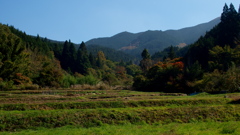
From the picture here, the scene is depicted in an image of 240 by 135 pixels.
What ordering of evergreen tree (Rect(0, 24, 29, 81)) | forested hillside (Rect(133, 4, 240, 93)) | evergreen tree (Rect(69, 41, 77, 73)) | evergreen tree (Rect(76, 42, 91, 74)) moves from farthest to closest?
evergreen tree (Rect(69, 41, 77, 73)), evergreen tree (Rect(76, 42, 91, 74)), evergreen tree (Rect(0, 24, 29, 81)), forested hillside (Rect(133, 4, 240, 93))

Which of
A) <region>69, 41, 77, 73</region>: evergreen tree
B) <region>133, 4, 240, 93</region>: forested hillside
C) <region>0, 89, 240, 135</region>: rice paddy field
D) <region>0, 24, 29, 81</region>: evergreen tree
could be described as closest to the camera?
<region>0, 89, 240, 135</region>: rice paddy field

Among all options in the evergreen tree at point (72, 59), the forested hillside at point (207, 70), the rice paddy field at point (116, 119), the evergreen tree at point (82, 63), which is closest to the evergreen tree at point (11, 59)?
the forested hillside at point (207, 70)

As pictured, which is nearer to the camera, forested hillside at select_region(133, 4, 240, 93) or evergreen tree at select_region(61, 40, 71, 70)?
forested hillside at select_region(133, 4, 240, 93)

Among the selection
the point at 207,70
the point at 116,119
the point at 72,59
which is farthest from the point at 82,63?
the point at 116,119

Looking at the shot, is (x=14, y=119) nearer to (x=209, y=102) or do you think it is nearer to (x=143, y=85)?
(x=209, y=102)

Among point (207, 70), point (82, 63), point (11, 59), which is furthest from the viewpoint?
point (82, 63)

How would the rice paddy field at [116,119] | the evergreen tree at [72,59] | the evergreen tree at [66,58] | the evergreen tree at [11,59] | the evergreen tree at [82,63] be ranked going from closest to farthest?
1. the rice paddy field at [116,119]
2. the evergreen tree at [11,59]
3. the evergreen tree at [82,63]
4. the evergreen tree at [72,59]
5. the evergreen tree at [66,58]

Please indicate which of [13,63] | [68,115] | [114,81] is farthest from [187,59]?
[68,115]

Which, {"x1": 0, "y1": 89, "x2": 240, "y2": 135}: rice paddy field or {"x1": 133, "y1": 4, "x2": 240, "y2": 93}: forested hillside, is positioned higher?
{"x1": 133, "y1": 4, "x2": 240, "y2": 93}: forested hillside

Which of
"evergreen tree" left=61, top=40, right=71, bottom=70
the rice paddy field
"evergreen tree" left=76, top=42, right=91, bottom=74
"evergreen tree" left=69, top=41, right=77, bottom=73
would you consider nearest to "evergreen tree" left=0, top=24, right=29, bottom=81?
the rice paddy field

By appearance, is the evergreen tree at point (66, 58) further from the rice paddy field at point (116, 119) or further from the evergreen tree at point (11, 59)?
the rice paddy field at point (116, 119)

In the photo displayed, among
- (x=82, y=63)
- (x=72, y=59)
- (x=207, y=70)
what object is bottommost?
(x=207, y=70)

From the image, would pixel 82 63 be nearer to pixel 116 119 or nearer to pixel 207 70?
pixel 207 70

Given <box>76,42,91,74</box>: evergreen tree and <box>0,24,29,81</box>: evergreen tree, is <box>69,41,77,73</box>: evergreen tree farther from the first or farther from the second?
<box>0,24,29,81</box>: evergreen tree
